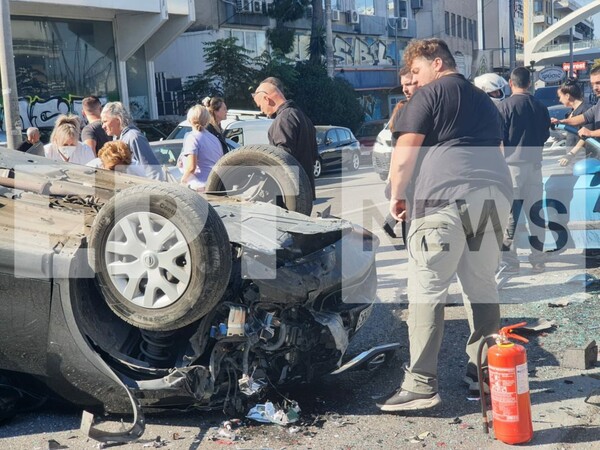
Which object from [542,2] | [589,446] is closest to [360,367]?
[589,446]

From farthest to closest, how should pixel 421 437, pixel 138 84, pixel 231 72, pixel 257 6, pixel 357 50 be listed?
pixel 357 50 < pixel 257 6 < pixel 231 72 < pixel 138 84 < pixel 421 437

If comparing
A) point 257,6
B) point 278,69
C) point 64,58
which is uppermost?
point 257,6

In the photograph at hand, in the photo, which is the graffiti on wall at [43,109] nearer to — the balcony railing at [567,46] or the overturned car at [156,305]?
the overturned car at [156,305]

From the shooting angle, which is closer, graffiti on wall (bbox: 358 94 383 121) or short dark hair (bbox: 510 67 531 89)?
short dark hair (bbox: 510 67 531 89)

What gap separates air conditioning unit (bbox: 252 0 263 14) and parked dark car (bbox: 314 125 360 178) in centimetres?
1431

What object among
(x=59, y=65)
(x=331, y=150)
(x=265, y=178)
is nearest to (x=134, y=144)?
(x=265, y=178)

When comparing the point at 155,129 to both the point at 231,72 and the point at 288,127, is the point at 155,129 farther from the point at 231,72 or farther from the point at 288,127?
the point at 288,127

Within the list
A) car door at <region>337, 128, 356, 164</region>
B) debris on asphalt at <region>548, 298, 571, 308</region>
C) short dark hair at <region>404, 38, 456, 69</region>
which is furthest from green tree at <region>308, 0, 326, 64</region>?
short dark hair at <region>404, 38, 456, 69</region>

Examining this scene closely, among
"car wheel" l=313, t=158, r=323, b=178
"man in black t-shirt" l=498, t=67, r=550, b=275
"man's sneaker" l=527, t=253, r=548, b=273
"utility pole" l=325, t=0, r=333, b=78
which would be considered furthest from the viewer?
"utility pole" l=325, t=0, r=333, b=78

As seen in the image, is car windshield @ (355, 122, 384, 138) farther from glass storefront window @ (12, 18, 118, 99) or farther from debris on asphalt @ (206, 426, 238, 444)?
debris on asphalt @ (206, 426, 238, 444)

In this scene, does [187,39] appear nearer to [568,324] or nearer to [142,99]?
[142,99]

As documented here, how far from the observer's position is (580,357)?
15.3 feet

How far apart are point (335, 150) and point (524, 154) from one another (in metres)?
13.6

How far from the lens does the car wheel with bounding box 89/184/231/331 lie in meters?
3.62
